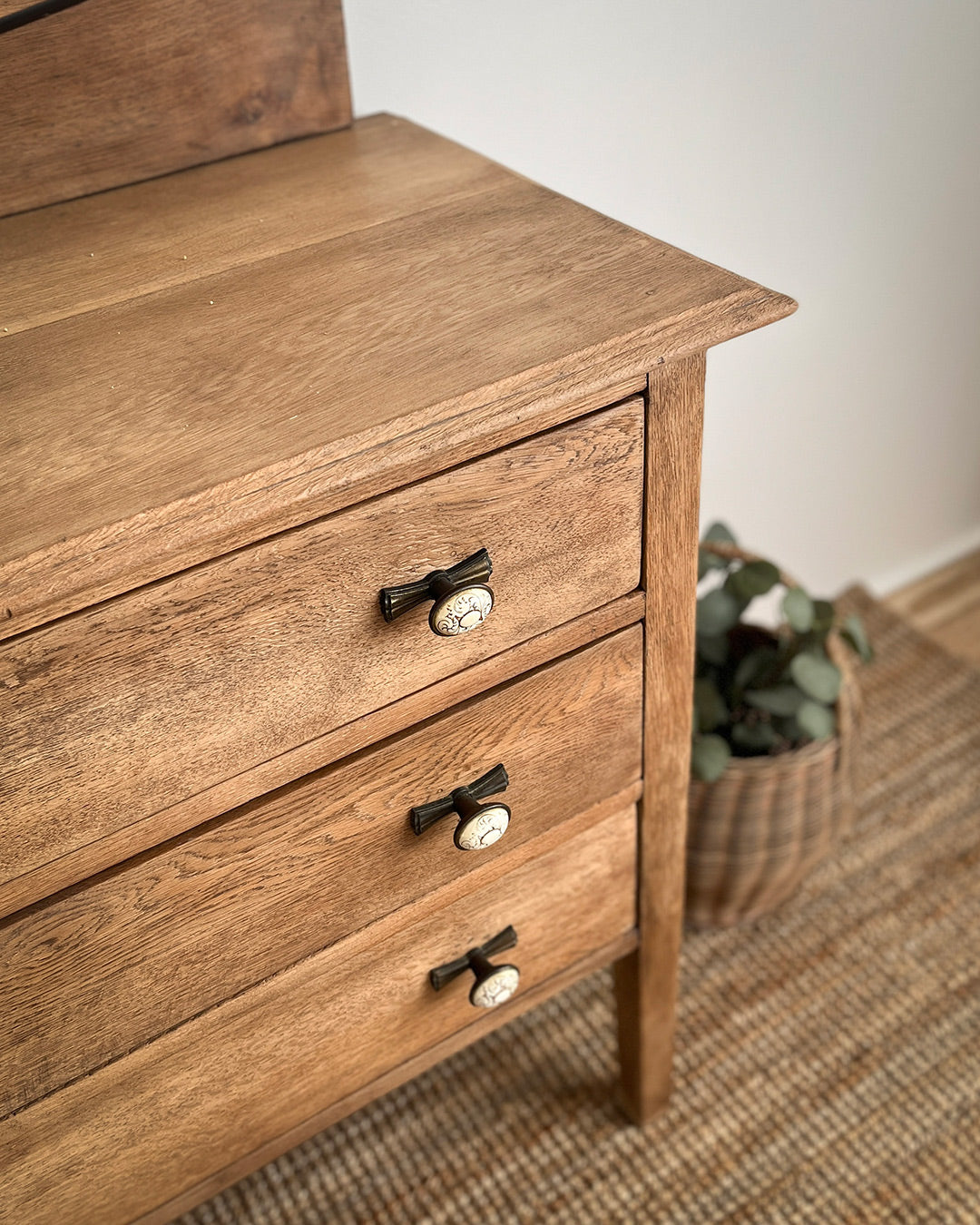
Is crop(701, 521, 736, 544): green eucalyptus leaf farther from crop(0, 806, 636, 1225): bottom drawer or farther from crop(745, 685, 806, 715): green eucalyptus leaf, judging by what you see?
crop(0, 806, 636, 1225): bottom drawer

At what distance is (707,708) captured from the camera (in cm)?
113

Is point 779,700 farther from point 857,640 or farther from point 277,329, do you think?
point 277,329

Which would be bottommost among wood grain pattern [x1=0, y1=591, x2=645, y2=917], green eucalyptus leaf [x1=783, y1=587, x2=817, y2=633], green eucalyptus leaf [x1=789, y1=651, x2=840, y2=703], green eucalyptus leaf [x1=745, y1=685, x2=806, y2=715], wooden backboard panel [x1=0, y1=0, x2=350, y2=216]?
green eucalyptus leaf [x1=745, y1=685, x2=806, y2=715]

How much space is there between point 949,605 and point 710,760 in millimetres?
776

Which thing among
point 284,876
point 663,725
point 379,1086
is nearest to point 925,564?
point 663,725

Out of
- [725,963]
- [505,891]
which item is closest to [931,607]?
[725,963]

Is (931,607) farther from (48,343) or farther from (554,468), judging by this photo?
(48,343)

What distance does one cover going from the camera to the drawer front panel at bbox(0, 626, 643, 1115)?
0.59 meters

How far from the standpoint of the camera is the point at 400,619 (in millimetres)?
602

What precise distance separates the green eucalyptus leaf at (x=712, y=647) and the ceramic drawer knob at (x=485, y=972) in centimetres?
48

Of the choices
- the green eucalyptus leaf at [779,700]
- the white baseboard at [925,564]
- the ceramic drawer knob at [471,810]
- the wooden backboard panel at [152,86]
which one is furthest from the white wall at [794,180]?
the ceramic drawer knob at [471,810]

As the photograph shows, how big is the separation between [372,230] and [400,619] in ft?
0.83

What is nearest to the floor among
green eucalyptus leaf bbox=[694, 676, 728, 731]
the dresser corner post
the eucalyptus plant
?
the eucalyptus plant

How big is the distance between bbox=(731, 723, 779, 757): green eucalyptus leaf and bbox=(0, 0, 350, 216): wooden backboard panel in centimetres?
69
